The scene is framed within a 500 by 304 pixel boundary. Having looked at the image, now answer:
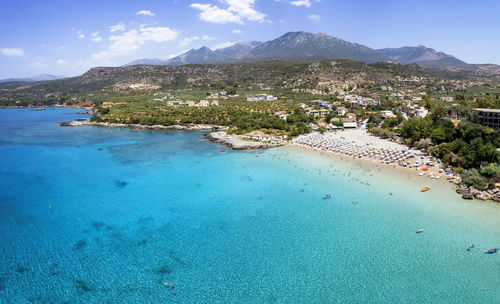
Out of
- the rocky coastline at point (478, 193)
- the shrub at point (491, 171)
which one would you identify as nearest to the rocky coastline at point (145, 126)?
the rocky coastline at point (478, 193)

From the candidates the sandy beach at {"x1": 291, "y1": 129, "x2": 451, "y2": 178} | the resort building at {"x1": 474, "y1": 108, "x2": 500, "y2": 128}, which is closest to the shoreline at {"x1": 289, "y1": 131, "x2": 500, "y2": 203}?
the sandy beach at {"x1": 291, "y1": 129, "x2": 451, "y2": 178}

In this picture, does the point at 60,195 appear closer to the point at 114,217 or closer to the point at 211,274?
the point at 114,217

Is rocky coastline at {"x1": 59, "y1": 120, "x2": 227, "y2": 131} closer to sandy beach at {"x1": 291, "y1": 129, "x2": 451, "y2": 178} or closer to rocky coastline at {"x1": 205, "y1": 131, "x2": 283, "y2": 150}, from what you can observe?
rocky coastline at {"x1": 205, "y1": 131, "x2": 283, "y2": 150}

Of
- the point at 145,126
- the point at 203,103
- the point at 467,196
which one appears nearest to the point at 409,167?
the point at 467,196

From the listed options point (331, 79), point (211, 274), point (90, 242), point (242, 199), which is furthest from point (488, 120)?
point (331, 79)

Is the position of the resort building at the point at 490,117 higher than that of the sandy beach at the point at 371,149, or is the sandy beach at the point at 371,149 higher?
the resort building at the point at 490,117

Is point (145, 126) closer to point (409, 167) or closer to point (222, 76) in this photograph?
point (409, 167)

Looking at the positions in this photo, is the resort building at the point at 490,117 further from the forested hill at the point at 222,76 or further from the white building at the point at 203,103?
the forested hill at the point at 222,76
